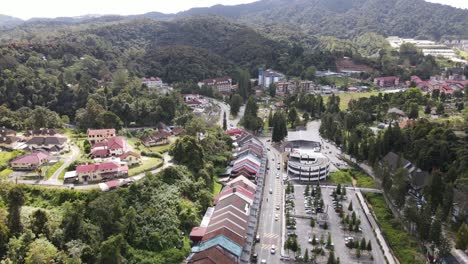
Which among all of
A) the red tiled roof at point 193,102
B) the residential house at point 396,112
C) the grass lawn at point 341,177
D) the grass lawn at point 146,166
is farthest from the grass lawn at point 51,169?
the residential house at point 396,112

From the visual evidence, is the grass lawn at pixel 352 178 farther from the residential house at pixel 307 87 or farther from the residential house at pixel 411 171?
the residential house at pixel 307 87

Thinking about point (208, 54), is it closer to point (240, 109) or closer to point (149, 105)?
point (240, 109)

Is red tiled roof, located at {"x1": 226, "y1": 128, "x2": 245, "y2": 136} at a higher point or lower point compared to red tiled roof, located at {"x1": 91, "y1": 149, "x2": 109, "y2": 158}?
lower

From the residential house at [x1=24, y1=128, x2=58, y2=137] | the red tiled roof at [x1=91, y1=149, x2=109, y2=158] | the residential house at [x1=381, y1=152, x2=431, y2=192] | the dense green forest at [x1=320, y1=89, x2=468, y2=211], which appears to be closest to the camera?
the dense green forest at [x1=320, y1=89, x2=468, y2=211]

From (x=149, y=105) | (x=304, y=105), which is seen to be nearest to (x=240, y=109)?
(x=304, y=105)

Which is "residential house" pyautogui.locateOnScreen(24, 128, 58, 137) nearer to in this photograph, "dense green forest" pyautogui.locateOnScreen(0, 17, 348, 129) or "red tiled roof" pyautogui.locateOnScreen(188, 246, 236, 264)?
"dense green forest" pyautogui.locateOnScreen(0, 17, 348, 129)

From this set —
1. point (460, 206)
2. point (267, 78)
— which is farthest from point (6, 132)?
point (267, 78)

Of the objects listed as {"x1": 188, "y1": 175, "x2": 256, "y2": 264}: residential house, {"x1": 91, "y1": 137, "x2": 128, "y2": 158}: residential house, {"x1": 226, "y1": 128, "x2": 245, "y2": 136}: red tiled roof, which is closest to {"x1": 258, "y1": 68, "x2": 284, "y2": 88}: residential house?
{"x1": 226, "y1": 128, "x2": 245, "y2": 136}: red tiled roof

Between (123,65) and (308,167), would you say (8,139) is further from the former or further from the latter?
(123,65)
